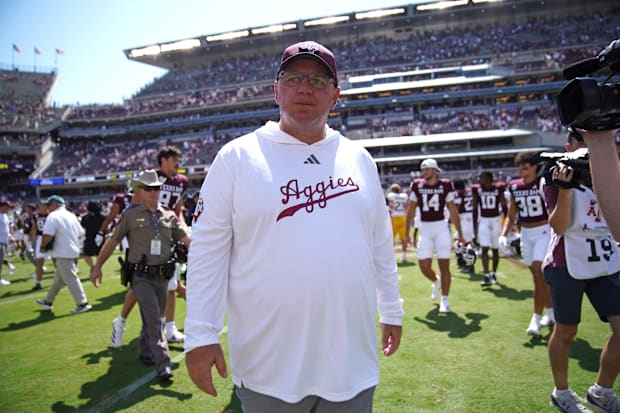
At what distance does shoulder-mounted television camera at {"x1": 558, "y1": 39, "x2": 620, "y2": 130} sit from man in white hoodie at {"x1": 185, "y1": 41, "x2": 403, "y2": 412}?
0.92m

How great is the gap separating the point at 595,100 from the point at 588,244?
2.36 metres

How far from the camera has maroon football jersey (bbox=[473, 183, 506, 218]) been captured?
855cm

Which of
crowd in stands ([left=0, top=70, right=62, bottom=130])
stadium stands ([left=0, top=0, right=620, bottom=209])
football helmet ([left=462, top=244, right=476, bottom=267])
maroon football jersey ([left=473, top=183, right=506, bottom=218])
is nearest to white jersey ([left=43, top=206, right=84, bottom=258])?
football helmet ([left=462, top=244, right=476, bottom=267])

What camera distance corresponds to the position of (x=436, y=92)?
155 feet

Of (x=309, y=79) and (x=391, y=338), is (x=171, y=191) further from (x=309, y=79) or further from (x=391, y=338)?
(x=391, y=338)

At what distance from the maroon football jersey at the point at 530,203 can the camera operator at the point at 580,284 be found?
2370 millimetres

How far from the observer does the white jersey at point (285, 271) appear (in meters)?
1.78

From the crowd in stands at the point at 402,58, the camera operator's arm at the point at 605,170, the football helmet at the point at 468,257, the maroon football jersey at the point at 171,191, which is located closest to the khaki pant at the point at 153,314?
the maroon football jersey at the point at 171,191

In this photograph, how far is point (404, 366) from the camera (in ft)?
14.3

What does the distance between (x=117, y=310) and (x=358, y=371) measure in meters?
6.88

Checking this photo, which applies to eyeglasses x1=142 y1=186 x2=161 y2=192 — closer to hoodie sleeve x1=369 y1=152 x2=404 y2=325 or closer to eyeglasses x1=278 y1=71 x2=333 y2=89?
eyeglasses x1=278 y1=71 x2=333 y2=89

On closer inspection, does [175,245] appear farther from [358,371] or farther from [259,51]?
[259,51]

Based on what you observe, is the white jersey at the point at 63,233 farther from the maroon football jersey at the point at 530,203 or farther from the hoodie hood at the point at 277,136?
the maroon football jersey at the point at 530,203

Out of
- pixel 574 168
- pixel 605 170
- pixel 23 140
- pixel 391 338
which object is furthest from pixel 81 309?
pixel 23 140
